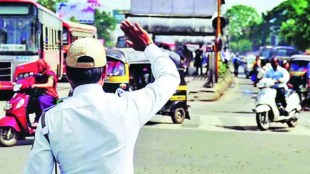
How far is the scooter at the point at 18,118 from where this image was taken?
11.2 m

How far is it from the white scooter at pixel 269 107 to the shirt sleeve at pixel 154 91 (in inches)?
431

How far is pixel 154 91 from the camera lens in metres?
3.08

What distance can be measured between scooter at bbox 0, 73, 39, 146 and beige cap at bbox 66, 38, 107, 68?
8467 millimetres

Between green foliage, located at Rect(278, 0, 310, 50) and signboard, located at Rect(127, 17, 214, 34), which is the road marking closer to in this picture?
signboard, located at Rect(127, 17, 214, 34)

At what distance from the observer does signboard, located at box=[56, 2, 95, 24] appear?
7831cm

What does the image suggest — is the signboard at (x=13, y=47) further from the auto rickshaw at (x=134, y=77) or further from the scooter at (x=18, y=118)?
the scooter at (x=18, y=118)

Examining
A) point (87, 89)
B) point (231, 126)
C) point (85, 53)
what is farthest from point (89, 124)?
point (231, 126)

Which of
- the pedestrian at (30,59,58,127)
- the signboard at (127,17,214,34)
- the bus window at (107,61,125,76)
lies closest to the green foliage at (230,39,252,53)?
the signboard at (127,17,214,34)

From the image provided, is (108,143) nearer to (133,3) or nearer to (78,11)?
(133,3)

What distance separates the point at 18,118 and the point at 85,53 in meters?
8.56

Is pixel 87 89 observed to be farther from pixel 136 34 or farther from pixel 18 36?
pixel 18 36

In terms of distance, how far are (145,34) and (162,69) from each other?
0.55ft

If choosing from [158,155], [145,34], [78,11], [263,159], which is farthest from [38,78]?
[78,11]

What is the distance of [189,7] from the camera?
45594 millimetres
